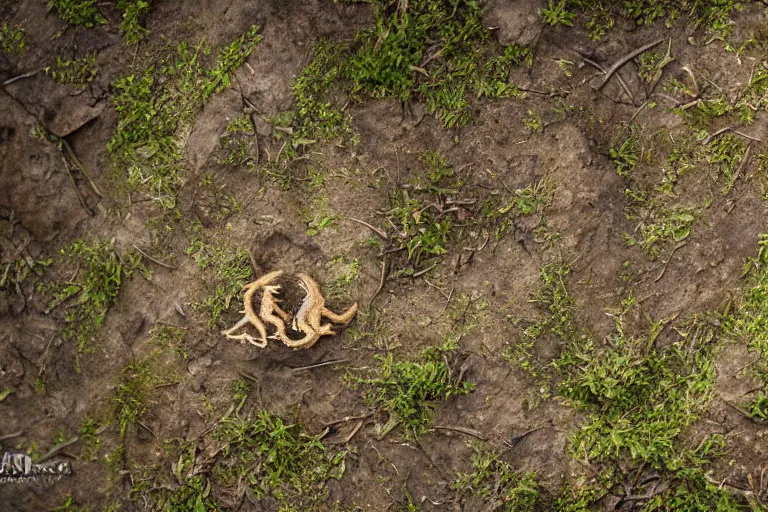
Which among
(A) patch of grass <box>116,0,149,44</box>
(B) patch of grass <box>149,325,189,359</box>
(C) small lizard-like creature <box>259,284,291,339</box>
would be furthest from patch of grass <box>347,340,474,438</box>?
(A) patch of grass <box>116,0,149,44</box>

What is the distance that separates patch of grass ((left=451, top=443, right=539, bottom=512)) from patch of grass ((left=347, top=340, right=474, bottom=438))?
36 cm

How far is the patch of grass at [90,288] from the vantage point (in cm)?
373

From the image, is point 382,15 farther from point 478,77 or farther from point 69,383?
point 69,383

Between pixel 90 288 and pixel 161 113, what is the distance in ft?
3.82

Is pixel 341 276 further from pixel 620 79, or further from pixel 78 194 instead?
pixel 620 79

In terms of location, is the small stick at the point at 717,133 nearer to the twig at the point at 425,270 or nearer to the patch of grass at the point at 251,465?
the twig at the point at 425,270

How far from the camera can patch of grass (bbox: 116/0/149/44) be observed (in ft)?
Answer: 11.8

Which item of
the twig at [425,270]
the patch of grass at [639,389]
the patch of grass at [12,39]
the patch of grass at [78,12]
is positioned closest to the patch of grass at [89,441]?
the twig at [425,270]

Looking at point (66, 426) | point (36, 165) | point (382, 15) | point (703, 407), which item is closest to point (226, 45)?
point (382, 15)

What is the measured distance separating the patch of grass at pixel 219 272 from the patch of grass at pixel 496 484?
171cm

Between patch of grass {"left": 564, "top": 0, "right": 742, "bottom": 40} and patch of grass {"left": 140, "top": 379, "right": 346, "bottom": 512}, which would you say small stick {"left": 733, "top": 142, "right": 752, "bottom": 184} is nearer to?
patch of grass {"left": 564, "top": 0, "right": 742, "bottom": 40}

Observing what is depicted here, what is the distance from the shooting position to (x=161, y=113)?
3.66 meters

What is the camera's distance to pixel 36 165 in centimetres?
367

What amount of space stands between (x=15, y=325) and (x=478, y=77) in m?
3.18
